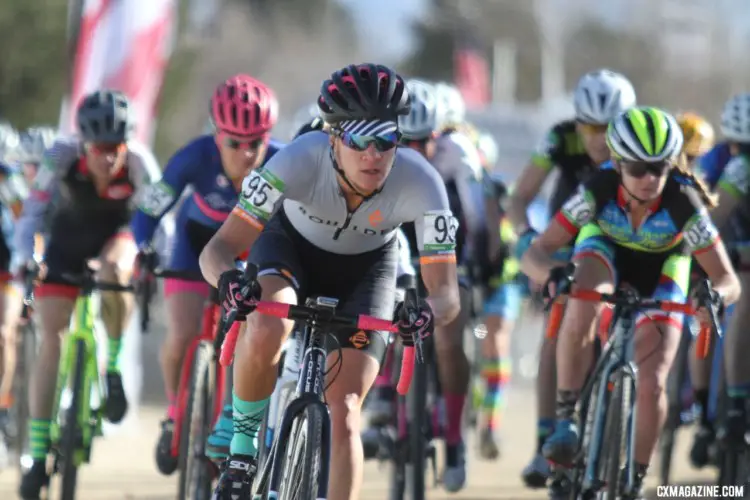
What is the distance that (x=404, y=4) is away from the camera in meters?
44.8

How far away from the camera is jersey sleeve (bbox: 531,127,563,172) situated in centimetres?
977

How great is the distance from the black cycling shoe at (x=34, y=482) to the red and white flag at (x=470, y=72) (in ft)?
109

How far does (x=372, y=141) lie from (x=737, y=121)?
4370 mm

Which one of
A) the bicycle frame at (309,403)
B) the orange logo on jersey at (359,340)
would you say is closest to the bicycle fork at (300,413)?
the bicycle frame at (309,403)

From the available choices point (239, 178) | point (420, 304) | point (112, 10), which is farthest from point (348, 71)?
point (112, 10)

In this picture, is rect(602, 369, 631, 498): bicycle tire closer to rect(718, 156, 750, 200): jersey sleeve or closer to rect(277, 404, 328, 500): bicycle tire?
rect(277, 404, 328, 500): bicycle tire

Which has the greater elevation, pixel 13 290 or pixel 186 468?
pixel 13 290

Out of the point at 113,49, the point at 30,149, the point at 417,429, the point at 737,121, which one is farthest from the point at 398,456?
the point at 113,49

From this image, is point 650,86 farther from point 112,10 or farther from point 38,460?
point 38,460

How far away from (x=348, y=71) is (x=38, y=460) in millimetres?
3588

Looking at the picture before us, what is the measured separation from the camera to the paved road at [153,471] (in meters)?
10.9

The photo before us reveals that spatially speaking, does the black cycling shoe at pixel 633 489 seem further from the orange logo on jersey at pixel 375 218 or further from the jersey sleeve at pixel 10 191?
the jersey sleeve at pixel 10 191

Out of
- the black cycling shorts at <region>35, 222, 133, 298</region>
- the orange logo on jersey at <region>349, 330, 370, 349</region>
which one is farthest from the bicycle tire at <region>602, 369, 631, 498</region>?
the black cycling shorts at <region>35, 222, 133, 298</region>

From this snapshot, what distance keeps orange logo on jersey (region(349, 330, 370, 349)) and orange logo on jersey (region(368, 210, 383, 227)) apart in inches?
18.3
